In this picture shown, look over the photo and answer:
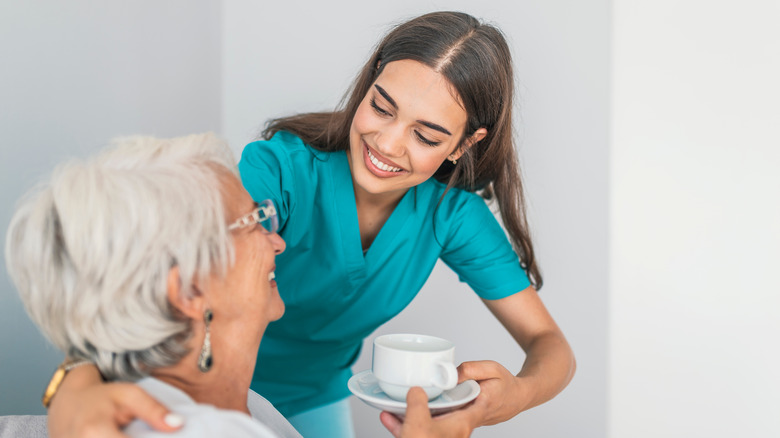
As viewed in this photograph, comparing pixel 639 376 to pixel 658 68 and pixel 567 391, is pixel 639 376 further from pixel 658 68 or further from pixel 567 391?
pixel 658 68

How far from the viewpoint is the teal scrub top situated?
4.39ft

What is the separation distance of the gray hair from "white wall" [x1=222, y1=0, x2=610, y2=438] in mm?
1443

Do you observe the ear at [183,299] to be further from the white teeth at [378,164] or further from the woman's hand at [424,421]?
the white teeth at [378,164]

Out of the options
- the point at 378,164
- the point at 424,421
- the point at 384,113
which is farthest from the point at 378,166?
the point at 424,421

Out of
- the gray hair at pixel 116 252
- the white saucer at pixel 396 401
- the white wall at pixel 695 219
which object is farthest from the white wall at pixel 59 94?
the white wall at pixel 695 219

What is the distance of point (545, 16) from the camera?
84.2 inches

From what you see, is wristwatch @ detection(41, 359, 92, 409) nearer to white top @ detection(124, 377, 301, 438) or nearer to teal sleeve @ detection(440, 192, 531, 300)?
white top @ detection(124, 377, 301, 438)

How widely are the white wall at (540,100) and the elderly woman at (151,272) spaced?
1.38 m

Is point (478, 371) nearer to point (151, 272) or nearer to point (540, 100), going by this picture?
point (151, 272)

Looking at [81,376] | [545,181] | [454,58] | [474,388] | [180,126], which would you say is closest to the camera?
[81,376]

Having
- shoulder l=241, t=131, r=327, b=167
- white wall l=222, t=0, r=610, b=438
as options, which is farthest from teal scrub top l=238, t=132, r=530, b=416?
white wall l=222, t=0, r=610, b=438

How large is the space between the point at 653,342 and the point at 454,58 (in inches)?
58.1

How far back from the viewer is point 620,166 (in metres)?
2.18

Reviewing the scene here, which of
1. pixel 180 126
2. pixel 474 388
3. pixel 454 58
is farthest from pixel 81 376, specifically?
pixel 180 126
